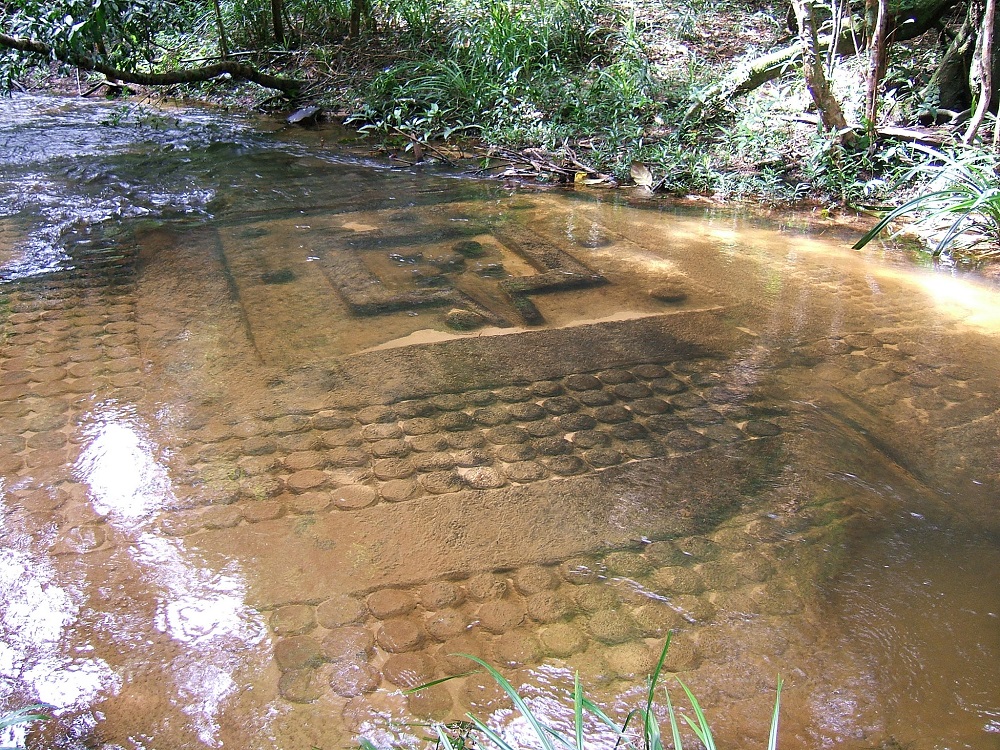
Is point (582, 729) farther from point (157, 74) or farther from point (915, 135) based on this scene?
point (157, 74)

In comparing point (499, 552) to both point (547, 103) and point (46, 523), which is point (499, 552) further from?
point (547, 103)

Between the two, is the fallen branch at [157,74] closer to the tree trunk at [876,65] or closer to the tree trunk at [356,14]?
the tree trunk at [356,14]

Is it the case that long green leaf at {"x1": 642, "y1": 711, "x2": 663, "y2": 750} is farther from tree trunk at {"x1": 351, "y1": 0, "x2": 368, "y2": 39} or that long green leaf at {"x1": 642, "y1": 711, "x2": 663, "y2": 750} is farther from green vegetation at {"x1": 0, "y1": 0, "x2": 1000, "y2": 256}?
tree trunk at {"x1": 351, "y1": 0, "x2": 368, "y2": 39}

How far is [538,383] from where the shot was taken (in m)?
2.64

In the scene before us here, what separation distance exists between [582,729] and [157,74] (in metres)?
6.15

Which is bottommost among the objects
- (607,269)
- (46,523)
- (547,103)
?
(46,523)

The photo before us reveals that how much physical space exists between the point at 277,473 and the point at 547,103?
15.7 feet

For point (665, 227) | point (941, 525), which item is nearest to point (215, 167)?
point (665, 227)

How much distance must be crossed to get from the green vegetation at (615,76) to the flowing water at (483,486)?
1.37m

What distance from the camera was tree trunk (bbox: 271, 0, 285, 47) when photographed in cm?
754

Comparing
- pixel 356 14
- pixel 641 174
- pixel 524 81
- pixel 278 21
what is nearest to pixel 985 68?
pixel 641 174

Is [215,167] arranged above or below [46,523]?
above

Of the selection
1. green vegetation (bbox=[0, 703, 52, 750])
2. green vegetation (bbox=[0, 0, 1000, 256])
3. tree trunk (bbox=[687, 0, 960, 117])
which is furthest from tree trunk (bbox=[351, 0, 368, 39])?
green vegetation (bbox=[0, 703, 52, 750])

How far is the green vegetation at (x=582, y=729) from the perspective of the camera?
119cm
